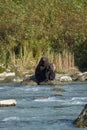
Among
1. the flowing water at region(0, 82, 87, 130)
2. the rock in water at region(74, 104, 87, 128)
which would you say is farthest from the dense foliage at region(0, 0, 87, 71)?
the rock in water at region(74, 104, 87, 128)

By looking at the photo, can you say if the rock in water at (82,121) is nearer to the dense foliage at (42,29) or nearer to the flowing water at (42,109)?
the flowing water at (42,109)

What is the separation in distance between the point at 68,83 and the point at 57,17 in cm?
1379

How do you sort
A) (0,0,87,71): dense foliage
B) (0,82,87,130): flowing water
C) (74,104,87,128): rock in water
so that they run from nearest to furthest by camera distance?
(74,104,87,128): rock in water → (0,82,87,130): flowing water → (0,0,87,71): dense foliage

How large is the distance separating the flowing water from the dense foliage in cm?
1362

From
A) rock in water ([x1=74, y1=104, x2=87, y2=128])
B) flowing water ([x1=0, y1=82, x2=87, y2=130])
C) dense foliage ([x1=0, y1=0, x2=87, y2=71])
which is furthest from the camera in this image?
dense foliage ([x1=0, y1=0, x2=87, y2=71])

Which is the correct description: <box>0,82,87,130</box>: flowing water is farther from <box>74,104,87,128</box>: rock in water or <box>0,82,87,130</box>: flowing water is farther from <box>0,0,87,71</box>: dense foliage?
<box>0,0,87,71</box>: dense foliage

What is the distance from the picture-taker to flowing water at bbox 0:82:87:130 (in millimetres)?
16156

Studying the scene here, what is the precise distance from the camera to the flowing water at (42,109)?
1616cm

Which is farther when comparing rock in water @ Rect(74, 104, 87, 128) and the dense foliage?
the dense foliage

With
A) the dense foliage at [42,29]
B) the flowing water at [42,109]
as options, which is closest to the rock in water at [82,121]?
the flowing water at [42,109]

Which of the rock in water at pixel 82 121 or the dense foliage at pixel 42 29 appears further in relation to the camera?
the dense foliage at pixel 42 29

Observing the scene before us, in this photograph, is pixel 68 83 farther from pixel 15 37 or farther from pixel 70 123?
pixel 70 123

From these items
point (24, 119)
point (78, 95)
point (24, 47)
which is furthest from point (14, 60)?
point (24, 119)

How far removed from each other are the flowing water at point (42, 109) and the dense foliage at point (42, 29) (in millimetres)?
13618
